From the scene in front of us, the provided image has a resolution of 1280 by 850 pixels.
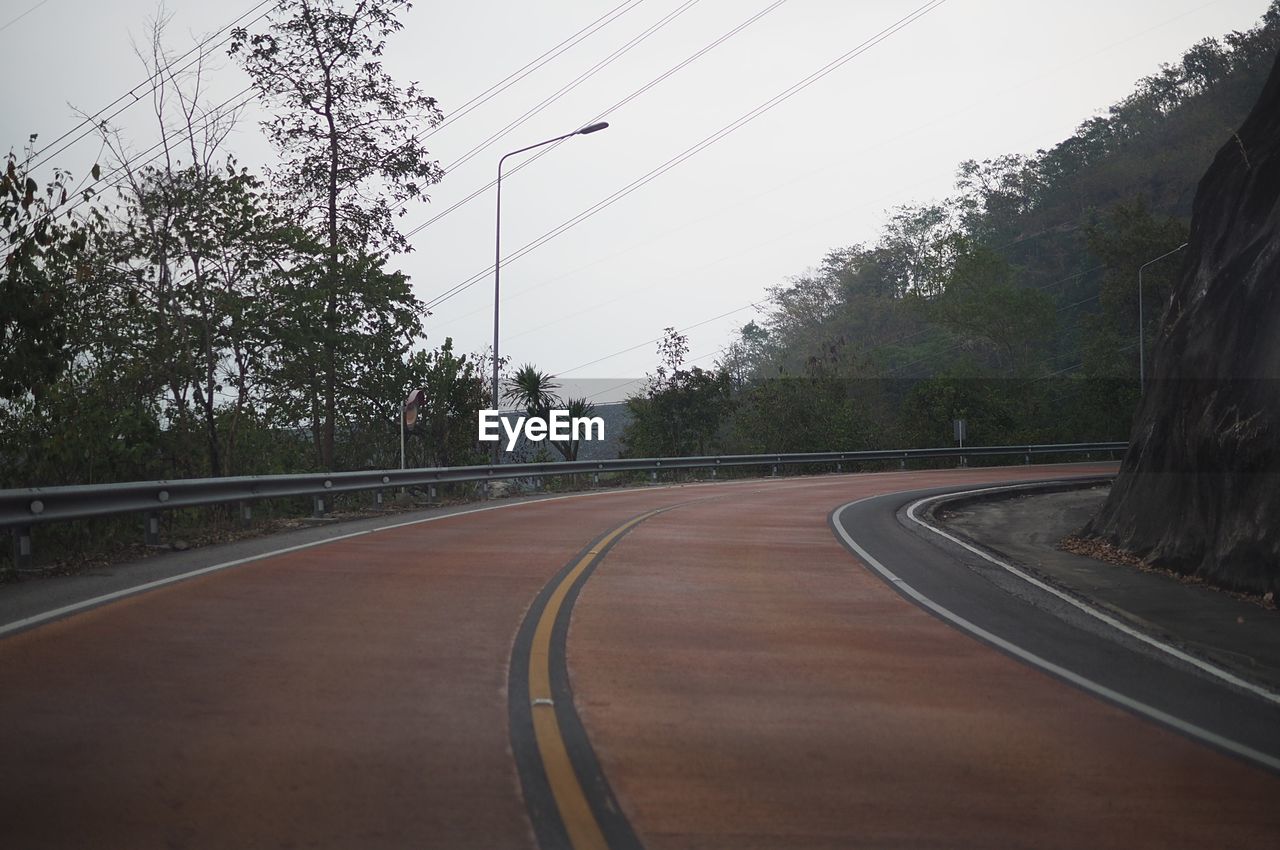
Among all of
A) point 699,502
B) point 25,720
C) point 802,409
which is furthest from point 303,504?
point 802,409

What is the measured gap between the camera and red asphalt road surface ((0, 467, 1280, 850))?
16.2 feet

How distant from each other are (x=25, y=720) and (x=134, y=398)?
21473mm

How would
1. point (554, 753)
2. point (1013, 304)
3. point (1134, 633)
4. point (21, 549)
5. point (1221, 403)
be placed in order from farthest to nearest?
point (1013, 304) → point (1221, 403) → point (21, 549) → point (1134, 633) → point (554, 753)

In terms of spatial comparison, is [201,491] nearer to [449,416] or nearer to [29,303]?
[29,303]

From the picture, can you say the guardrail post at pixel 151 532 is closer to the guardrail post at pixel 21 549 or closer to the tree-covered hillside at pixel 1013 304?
the guardrail post at pixel 21 549

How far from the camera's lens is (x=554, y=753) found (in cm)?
583

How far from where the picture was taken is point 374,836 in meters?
4.65

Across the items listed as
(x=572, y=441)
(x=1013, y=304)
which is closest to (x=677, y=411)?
(x=572, y=441)

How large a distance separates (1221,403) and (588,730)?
1169 centimetres

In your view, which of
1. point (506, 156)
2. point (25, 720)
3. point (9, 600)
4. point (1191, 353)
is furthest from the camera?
point (506, 156)

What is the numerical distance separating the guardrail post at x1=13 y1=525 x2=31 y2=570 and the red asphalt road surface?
2.02 m

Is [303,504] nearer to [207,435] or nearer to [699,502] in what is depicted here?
[207,435]

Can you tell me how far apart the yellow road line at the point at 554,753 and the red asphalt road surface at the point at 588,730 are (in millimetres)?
189

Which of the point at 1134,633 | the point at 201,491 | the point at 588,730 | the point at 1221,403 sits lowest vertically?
the point at 1134,633
